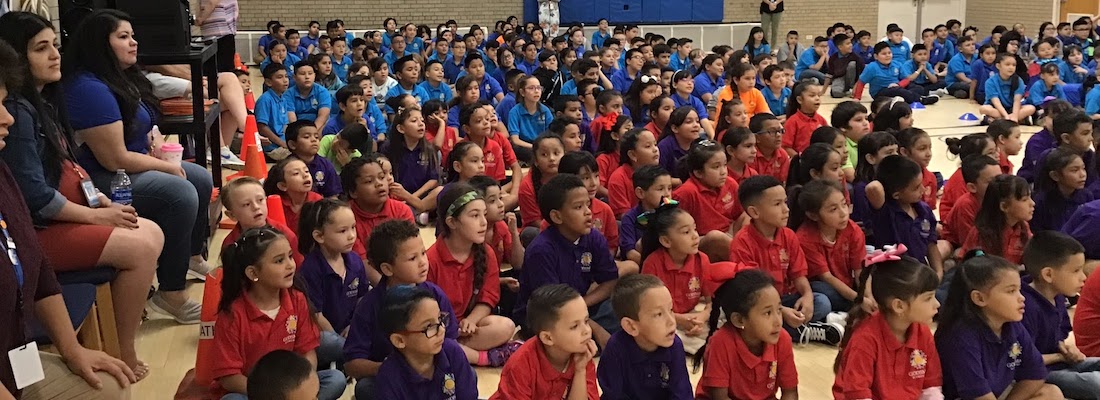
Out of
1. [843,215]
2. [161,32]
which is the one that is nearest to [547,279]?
[843,215]

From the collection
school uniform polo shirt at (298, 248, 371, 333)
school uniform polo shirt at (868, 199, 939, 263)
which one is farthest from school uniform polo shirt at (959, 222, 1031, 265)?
school uniform polo shirt at (298, 248, 371, 333)

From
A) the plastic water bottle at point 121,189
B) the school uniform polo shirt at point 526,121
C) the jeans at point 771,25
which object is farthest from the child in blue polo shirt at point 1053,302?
the jeans at point 771,25

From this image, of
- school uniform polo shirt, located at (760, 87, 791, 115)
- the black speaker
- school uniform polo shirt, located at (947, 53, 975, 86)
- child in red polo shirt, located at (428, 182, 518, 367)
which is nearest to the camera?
child in red polo shirt, located at (428, 182, 518, 367)

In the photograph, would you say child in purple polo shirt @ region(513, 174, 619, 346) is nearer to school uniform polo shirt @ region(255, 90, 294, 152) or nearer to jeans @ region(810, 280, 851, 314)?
jeans @ region(810, 280, 851, 314)

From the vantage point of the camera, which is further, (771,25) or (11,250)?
(771,25)

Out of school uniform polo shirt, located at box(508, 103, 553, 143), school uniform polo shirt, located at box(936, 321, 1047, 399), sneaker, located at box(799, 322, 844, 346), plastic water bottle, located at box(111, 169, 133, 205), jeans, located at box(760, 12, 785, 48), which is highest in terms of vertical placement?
jeans, located at box(760, 12, 785, 48)

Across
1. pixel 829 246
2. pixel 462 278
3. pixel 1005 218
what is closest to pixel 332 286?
pixel 462 278

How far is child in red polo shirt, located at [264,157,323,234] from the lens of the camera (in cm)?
436

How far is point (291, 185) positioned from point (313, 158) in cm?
93

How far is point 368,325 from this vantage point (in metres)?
3.19

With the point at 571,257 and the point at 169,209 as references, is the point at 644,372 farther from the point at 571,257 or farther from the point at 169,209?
the point at 169,209

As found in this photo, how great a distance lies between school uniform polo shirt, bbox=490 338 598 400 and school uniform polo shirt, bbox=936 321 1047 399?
112 centimetres

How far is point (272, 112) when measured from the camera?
7.50m

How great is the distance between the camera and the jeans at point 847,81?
12.4 metres
